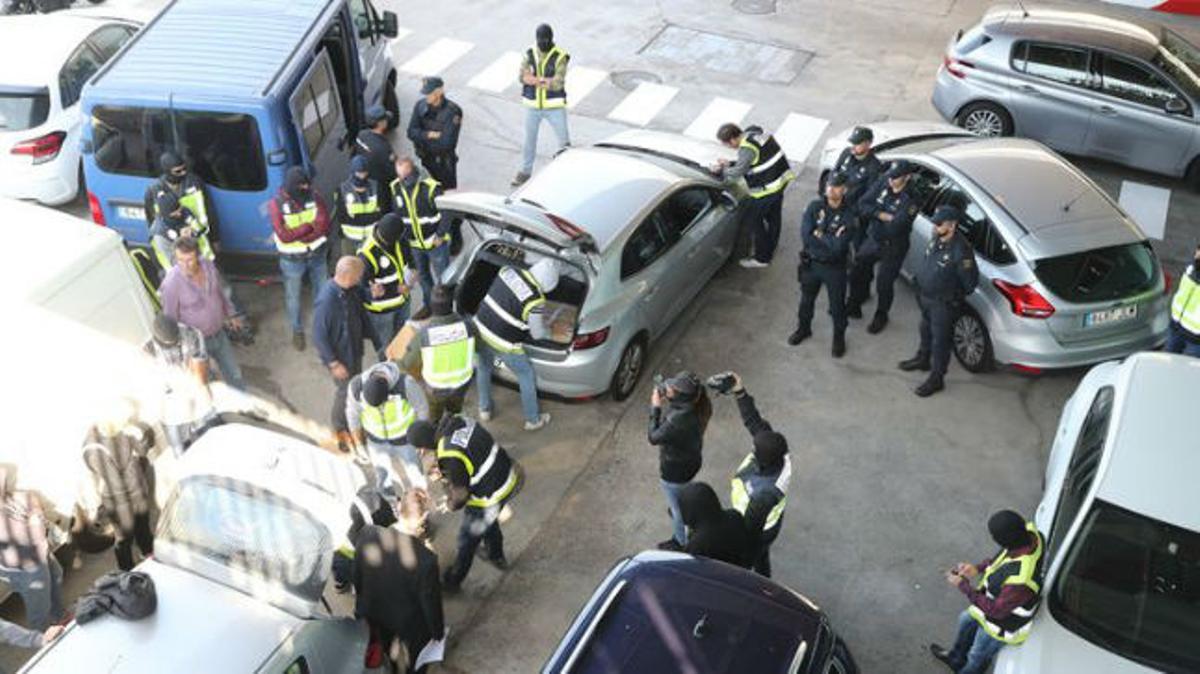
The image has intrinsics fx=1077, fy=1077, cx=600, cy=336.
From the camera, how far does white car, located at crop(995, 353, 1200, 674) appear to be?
5473mm

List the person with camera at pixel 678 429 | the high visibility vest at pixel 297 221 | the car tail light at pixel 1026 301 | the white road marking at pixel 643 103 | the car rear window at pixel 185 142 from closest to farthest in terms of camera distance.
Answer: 1. the person with camera at pixel 678 429
2. the car tail light at pixel 1026 301
3. the high visibility vest at pixel 297 221
4. the car rear window at pixel 185 142
5. the white road marking at pixel 643 103

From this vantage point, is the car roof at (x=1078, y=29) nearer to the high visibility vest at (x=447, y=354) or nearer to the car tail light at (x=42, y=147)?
the high visibility vest at (x=447, y=354)

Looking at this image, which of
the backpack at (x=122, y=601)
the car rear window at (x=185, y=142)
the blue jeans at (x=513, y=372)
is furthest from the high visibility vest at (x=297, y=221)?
the backpack at (x=122, y=601)

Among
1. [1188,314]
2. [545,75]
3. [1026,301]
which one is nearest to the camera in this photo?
[1188,314]

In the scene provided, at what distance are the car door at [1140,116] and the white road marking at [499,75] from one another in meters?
6.87

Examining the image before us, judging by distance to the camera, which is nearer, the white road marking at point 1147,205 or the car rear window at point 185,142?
the car rear window at point 185,142

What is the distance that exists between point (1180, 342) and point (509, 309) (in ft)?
17.0

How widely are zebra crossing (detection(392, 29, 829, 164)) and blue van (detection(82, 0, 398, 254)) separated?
3972mm

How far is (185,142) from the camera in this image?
348 inches

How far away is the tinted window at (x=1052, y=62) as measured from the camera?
38.3 feet

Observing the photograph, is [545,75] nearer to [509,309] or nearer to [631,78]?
[631,78]

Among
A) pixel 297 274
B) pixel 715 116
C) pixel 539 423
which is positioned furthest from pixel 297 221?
pixel 715 116

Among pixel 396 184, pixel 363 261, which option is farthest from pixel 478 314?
pixel 396 184

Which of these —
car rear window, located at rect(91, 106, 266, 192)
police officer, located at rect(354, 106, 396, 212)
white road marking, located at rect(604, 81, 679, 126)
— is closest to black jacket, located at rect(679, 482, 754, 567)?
police officer, located at rect(354, 106, 396, 212)
